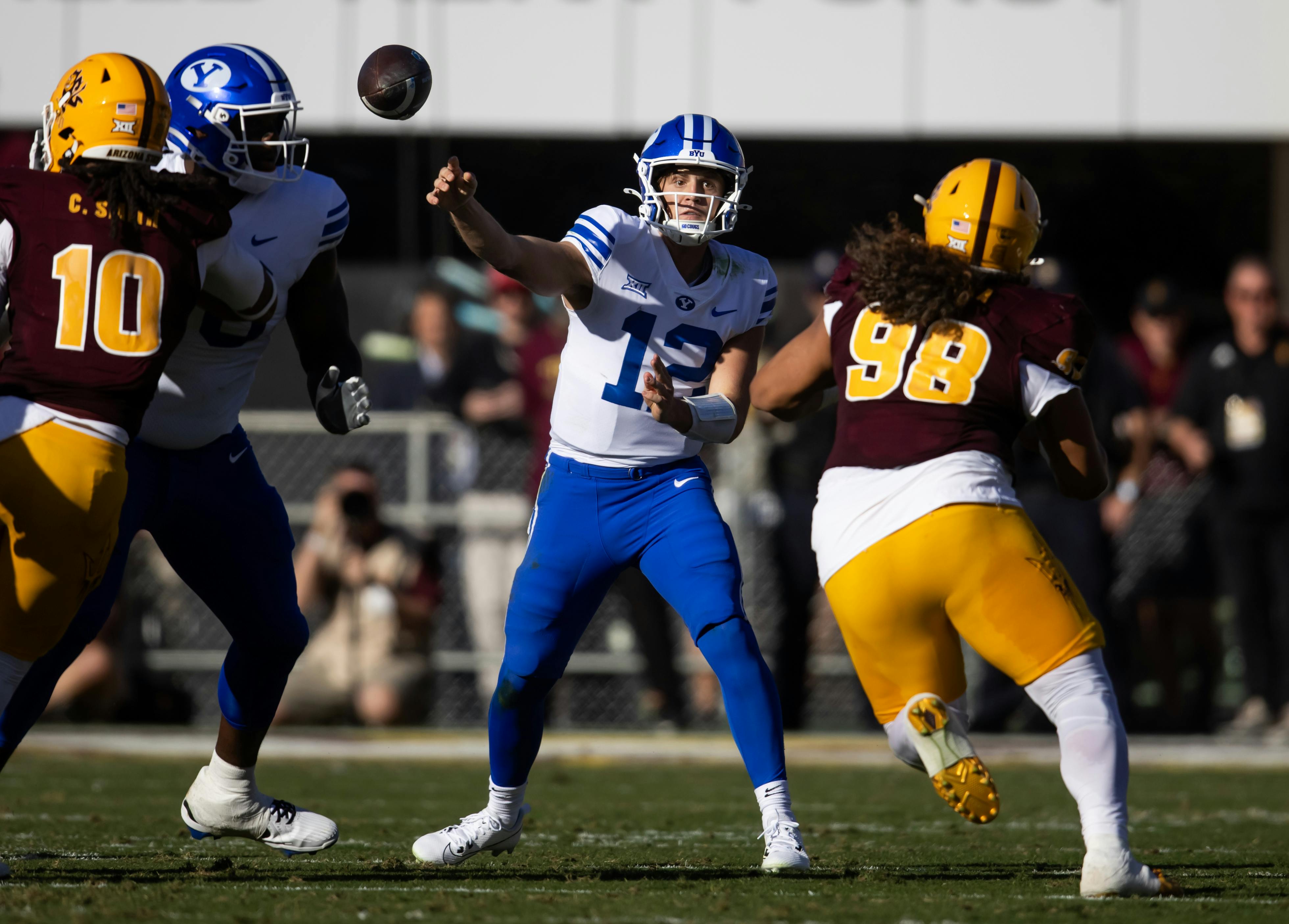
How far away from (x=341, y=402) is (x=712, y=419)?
1.06m

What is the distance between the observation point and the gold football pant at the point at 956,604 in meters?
4.09

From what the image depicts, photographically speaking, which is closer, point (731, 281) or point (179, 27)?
point (731, 281)

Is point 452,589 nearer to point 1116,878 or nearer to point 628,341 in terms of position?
point 628,341

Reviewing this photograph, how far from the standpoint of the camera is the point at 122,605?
9.14m

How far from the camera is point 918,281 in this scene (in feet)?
14.0

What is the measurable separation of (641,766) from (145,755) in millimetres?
2431

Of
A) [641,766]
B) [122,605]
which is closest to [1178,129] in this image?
[641,766]

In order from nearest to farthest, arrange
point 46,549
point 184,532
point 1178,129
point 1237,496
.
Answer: point 46,549, point 184,532, point 1237,496, point 1178,129

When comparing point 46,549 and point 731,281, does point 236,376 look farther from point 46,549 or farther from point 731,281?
point 731,281

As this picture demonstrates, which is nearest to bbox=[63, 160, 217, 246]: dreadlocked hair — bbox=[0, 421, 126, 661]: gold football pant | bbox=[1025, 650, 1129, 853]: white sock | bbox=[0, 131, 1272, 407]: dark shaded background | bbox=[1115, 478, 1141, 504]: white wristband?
bbox=[0, 421, 126, 661]: gold football pant

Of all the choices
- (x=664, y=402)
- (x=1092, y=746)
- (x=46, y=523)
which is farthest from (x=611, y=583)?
(x=46, y=523)

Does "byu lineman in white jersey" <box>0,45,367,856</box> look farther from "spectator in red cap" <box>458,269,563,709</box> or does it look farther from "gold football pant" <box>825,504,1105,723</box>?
"spectator in red cap" <box>458,269,563,709</box>

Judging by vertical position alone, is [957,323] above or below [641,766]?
above

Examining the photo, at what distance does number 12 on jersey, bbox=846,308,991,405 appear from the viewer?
4.23 metres
